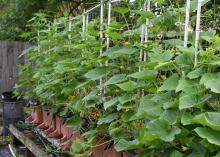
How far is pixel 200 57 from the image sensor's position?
5.98 ft

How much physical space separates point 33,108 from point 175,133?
347 centimetres

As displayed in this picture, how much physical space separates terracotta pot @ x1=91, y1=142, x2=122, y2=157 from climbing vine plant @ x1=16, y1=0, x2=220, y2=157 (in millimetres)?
57

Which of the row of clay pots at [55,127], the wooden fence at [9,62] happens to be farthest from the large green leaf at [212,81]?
the wooden fence at [9,62]

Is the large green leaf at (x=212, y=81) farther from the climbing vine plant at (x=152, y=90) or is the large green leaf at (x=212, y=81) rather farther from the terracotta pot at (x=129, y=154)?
the terracotta pot at (x=129, y=154)

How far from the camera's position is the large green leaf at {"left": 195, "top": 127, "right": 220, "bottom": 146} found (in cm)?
141

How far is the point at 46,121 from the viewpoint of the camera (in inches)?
173

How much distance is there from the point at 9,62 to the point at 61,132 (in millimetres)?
4284

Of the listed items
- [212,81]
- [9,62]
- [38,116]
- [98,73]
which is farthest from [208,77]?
[9,62]

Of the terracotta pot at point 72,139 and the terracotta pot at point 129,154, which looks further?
the terracotta pot at point 72,139

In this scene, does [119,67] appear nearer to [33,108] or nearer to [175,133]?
[175,133]

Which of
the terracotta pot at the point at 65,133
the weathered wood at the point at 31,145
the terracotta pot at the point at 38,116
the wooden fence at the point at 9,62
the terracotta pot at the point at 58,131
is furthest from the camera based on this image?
the wooden fence at the point at 9,62

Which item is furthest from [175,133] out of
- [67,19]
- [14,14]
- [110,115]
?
[14,14]

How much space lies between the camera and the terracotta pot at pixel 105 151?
2.58 metres

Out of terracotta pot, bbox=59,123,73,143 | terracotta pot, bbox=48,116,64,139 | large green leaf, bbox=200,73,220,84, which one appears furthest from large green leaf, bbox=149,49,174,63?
terracotta pot, bbox=48,116,64,139
